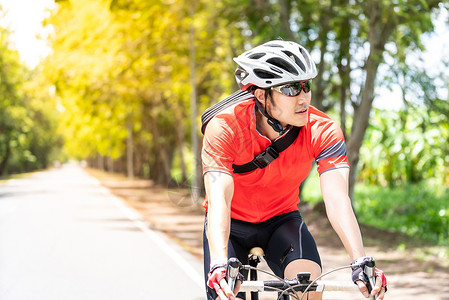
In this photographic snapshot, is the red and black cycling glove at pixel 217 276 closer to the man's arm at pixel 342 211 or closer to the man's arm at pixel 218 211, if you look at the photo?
the man's arm at pixel 218 211

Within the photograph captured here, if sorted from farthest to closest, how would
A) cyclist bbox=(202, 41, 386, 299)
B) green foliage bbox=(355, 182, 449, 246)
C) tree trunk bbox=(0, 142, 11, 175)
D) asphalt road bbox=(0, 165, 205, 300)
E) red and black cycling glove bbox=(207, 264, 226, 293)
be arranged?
1. tree trunk bbox=(0, 142, 11, 175)
2. green foliage bbox=(355, 182, 449, 246)
3. asphalt road bbox=(0, 165, 205, 300)
4. cyclist bbox=(202, 41, 386, 299)
5. red and black cycling glove bbox=(207, 264, 226, 293)

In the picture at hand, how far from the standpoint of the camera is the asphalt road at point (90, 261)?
7445 mm

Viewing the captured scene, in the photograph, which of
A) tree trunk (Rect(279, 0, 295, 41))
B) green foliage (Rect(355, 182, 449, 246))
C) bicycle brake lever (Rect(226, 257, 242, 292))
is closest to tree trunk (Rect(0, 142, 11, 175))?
green foliage (Rect(355, 182, 449, 246))

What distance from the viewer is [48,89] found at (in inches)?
930

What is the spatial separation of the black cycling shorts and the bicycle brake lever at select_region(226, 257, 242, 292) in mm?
859

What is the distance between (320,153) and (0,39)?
139 ft

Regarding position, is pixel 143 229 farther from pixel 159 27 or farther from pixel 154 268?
pixel 159 27

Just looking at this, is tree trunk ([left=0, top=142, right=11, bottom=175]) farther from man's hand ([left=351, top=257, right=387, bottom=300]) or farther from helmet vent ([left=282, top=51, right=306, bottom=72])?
man's hand ([left=351, top=257, right=387, bottom=300])

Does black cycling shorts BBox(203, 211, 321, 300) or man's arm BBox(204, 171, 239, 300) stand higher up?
man's arm BBox(204, 171, 239, 300)

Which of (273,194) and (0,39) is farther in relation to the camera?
(0,39)

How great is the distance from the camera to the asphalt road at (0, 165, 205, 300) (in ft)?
24.4

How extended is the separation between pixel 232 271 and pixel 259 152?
1000 mm

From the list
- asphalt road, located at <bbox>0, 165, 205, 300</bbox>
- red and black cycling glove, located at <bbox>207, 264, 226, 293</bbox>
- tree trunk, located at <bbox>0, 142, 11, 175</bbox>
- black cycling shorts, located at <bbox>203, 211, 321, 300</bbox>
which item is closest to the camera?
red and black cycling glove, located at <bbox>207, 264, 226, 293</bbox>

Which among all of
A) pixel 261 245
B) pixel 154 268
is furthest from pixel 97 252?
pixel 261 245
